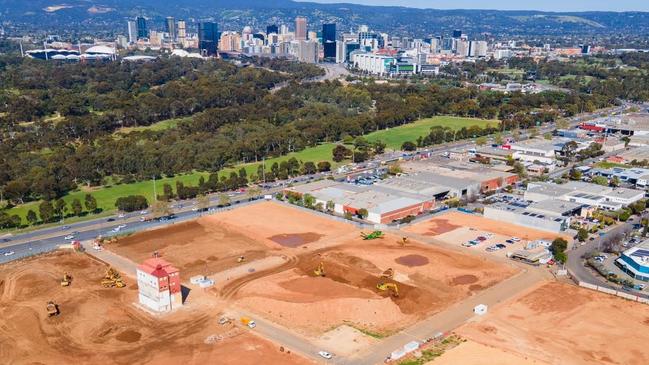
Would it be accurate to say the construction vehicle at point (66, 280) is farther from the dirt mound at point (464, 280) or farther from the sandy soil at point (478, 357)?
the dirt mound at point (464, 280)

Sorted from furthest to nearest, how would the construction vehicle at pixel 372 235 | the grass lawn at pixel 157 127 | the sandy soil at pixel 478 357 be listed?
1. the grass lawn at pixel 157 127
2. the construction vehicle at pixel 372 235
3. the sandy soil at pixel 478 357

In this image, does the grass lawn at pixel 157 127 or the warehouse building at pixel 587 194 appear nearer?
the warehouse building at pixel 587 194

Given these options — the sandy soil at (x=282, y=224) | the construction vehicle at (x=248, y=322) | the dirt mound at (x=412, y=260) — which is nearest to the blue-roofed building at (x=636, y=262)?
the dirt mound at (x=412, y=260)

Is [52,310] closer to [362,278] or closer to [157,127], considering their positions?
[362,278]

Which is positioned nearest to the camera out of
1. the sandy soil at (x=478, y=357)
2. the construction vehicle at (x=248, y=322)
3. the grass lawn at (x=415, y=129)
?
the sandy soil at (x=478, y=357)

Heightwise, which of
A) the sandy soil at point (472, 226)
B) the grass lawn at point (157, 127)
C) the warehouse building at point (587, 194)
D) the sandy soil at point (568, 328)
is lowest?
the grass lawn at point (157, 127)

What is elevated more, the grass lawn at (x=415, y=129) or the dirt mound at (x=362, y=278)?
the dirt mound at (x=362, y=278)

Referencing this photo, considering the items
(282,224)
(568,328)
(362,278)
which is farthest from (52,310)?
(568,328)

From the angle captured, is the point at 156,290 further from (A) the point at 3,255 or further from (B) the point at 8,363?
(A) the point at 3,255
